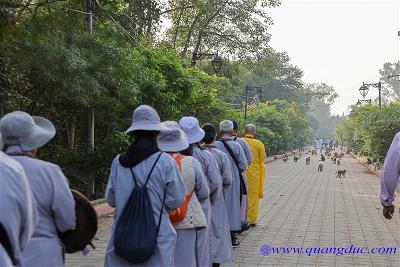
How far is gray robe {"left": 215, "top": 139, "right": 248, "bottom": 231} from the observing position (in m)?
7.50

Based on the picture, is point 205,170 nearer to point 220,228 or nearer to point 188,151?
point 188,151

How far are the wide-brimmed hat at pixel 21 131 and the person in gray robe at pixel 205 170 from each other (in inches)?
80.9

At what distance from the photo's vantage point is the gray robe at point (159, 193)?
3916 millimetres

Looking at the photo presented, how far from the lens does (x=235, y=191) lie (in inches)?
300

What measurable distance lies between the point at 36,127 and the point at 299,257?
192 inches

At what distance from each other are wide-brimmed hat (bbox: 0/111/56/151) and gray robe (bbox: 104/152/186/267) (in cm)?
89

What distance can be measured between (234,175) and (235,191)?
21 centimetres

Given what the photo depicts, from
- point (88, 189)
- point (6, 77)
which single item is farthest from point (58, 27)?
point (88, 189)

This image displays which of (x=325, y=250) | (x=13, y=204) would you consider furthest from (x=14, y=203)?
(x=325, y=250)

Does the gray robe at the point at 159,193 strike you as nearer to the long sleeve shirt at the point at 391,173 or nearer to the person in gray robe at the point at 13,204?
the person in gray robe at the point at 13,204

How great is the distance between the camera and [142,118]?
415 centimetres

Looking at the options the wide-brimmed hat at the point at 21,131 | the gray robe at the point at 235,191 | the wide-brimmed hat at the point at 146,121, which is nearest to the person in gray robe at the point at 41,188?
the wide-brimmed hat at the point at 21,131

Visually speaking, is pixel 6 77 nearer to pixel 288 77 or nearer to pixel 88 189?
pixel 88 189

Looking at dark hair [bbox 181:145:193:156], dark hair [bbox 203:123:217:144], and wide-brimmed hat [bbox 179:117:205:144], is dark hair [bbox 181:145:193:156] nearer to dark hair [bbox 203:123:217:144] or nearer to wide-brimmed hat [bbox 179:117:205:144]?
wide-brimmed hat [bbox 179:117:205:144]
